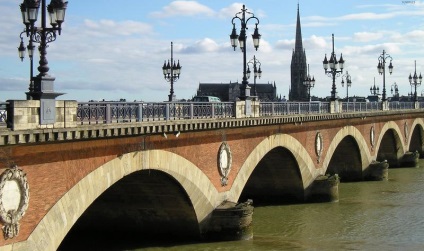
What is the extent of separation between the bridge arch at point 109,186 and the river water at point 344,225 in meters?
1.93

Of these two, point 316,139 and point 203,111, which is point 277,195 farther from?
point 203,111

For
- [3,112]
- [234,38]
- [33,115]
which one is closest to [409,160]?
[234,38]

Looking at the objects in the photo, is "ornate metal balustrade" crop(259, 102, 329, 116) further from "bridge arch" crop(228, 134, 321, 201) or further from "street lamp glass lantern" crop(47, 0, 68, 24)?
"street lamp glass lantern" crop(47, 0, 68, 24)

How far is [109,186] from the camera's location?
56.3 ft

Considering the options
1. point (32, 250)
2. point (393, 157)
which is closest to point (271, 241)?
point (32, 250)

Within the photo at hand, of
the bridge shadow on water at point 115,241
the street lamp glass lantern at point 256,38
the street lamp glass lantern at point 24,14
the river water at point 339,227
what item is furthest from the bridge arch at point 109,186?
the street lamp glass lantern at point 256,38

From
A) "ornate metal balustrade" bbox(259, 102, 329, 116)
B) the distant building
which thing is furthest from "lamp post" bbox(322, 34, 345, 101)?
the distant building

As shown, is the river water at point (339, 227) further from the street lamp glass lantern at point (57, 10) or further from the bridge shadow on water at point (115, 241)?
the street lamp glass lantern at point (57, 10)

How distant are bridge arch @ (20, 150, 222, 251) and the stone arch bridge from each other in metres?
0.03

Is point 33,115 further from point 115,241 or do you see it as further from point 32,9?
point 115,241

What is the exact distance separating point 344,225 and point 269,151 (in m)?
5.27

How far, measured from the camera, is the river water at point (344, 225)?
74.6ft

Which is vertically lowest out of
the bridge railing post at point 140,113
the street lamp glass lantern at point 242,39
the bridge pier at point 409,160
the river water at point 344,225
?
the river water at point 344,225

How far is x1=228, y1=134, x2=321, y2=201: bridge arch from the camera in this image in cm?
2484
